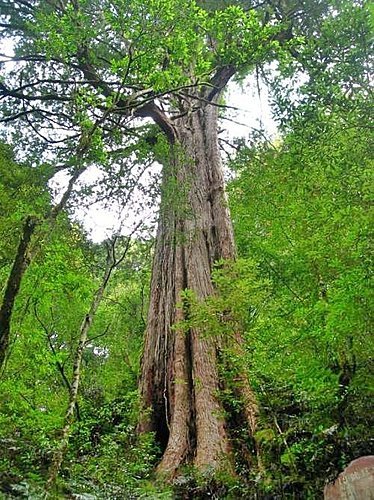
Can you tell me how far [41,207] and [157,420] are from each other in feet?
10.2

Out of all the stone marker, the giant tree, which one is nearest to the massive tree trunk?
the giant tree

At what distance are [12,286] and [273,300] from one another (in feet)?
7.50

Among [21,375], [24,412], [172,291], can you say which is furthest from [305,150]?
[24,412]

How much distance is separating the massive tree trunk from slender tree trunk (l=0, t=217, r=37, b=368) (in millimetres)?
1911

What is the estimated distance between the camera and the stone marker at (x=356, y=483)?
245 centimetres

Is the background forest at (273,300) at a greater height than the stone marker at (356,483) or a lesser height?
greater

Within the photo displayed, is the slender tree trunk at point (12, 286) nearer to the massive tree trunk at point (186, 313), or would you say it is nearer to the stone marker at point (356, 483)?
the massive tree trunk at point (186, 313)

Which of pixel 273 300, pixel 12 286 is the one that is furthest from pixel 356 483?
pixel 12 286

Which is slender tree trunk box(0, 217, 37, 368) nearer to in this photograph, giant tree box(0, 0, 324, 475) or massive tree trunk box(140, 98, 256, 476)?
giant tree box(0, 0, 324, 475)

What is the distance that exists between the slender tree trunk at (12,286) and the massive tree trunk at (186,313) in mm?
1911

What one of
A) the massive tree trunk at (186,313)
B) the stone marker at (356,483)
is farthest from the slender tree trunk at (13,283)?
the stone marker at (356,483)

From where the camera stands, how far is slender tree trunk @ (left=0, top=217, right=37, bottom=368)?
2.76 meters

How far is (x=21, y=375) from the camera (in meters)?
6.78

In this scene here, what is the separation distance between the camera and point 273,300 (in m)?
4.23
